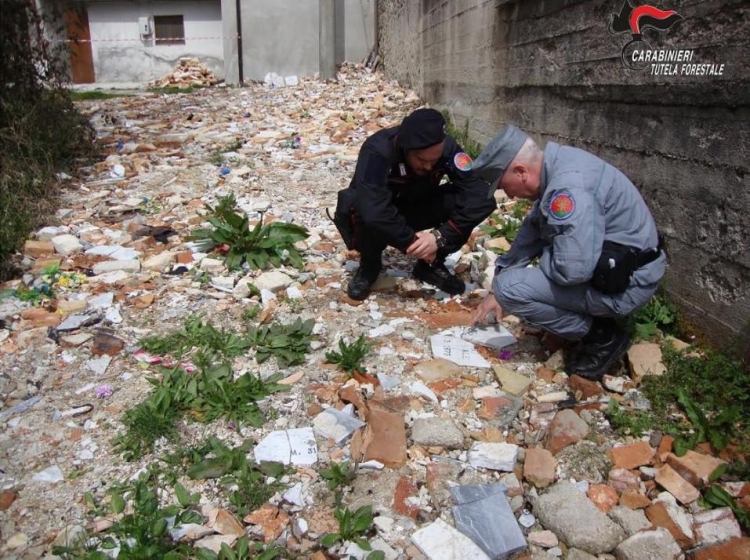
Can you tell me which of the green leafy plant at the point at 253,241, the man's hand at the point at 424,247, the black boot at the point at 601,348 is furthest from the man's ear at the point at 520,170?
the green leafy plant at the point at 253,241

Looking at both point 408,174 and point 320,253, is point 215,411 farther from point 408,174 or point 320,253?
point 320,253

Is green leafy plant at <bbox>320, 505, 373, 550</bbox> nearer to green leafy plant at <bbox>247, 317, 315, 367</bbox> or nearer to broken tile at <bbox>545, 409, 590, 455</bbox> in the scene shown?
broken tile at <bbox>545, 409, 590, 455</bbox>

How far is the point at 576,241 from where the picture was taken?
93.0 inches

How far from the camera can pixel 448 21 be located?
702cm

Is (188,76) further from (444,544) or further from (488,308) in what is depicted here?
(444,544)

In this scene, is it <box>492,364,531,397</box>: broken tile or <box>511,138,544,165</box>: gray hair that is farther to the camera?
<box>492,364,531,397</box>: broken tile

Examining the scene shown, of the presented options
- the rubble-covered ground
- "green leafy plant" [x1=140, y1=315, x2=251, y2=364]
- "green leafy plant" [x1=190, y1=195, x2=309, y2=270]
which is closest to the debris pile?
the rubble-covered ground

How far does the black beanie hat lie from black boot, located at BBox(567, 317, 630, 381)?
1.18 meters

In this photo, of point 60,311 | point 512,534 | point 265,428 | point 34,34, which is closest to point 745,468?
point 512,534

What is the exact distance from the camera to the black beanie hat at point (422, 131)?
9.83ft

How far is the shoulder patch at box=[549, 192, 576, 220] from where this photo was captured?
2.34 m

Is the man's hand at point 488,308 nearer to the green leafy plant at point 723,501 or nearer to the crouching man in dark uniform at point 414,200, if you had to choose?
the crouching man in dark uniform at point 414,200

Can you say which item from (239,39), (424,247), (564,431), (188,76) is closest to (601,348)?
(564,431)

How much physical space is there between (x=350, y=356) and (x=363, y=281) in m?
0.87
